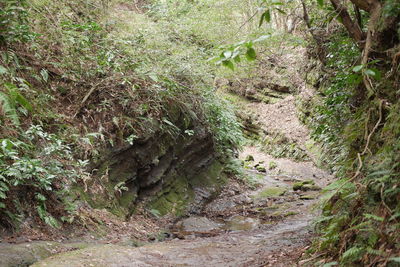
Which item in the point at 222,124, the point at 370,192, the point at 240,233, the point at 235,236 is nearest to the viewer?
the point at 370,192

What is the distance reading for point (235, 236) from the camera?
7.06 m

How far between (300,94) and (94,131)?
52.9ft

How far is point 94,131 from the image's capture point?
6789 mm

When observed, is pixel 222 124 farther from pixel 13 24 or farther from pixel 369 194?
pixel 369 194

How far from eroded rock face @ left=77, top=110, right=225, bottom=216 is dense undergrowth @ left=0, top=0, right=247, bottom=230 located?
29cm

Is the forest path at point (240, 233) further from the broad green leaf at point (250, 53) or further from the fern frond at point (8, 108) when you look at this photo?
the broad green leaf at point (250, 53)

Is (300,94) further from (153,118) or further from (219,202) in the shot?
(153,118)

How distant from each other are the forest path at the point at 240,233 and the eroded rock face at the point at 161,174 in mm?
655

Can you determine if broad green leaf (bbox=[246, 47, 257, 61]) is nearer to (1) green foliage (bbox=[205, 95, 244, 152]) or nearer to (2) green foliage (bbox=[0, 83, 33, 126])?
(2) green foliage (bbox=[0, 83, 33, 126])

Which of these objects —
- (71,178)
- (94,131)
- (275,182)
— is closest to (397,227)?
(71,178)

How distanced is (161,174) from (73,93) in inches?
117

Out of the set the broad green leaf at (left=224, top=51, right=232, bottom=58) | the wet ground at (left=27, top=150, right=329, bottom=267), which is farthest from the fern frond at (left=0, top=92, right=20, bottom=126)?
the broad green leaf at (left=224, top=51, right=232, bottom=58)

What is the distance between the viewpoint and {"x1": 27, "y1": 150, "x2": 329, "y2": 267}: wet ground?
444 cm

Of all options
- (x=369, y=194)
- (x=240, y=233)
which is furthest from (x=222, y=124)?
(x=369, y=194)
